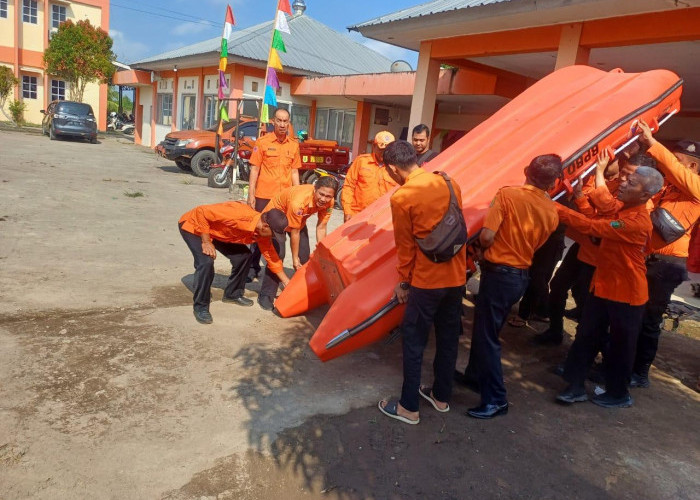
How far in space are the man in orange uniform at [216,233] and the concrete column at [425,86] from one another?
494cm

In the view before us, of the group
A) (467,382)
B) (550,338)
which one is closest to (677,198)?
(550,338)

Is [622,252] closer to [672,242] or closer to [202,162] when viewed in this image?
[672,242]

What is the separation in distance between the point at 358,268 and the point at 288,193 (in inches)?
41.4

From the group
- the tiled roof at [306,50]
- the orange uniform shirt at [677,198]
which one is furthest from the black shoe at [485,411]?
Result: the tiled roof at [306,50]

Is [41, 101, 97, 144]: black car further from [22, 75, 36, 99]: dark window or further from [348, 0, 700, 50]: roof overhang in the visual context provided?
[348, 0, 700, 50]: roof overhang

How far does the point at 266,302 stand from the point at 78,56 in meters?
24.9

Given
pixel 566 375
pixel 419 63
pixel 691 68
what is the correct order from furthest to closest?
pixel 419 63, pixel 691 68, pixel 566 375

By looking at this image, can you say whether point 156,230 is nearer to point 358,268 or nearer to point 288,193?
point 288,193

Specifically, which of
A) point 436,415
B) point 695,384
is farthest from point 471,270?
point 695,384

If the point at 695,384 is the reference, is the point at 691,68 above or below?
above

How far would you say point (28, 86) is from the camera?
25.8m

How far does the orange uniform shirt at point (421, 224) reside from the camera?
8.25ft

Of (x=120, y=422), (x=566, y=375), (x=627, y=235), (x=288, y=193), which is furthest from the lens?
(x=288, y=193)

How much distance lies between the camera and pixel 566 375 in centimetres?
328
